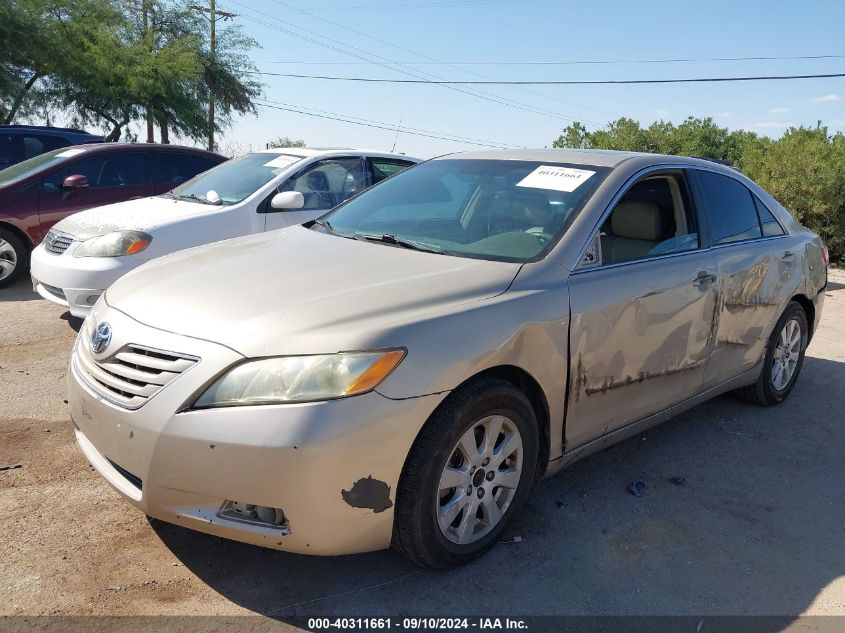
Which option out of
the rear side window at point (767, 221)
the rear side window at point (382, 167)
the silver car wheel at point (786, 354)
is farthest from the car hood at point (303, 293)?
the rear side window at point (382, 167)

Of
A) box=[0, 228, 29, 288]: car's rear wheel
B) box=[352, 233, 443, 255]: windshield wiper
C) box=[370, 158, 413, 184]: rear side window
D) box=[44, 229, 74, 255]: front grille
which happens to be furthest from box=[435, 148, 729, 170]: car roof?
box=[0, 228, 29, 288]: car's rear wheel

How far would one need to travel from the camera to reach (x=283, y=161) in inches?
281

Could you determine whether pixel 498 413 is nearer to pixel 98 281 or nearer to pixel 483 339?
pixel 483 339

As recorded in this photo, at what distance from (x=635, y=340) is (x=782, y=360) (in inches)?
84.7

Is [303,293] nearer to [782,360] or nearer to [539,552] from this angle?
[539,552]

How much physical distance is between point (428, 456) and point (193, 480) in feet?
2.63

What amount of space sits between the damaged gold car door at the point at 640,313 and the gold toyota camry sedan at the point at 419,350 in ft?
0.04

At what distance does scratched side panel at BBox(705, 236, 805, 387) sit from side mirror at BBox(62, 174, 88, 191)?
262 inches

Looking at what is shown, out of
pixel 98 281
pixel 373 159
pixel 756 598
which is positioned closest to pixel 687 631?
pixel 756 598

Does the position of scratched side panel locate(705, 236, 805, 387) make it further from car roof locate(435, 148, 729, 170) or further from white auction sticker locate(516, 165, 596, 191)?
white auction sticker locate(516, 165, 596, 191)

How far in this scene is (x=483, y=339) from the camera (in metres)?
2.78

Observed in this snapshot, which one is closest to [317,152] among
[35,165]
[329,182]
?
[329,182]

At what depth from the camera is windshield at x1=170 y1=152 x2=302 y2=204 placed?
6.80m

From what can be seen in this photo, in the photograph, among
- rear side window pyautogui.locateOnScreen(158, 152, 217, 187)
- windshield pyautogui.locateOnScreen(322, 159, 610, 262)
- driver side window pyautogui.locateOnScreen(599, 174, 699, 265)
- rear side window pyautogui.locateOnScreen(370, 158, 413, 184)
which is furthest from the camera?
rear side window pyautogui.locateOnScreen(158, 152, 217, 187)
